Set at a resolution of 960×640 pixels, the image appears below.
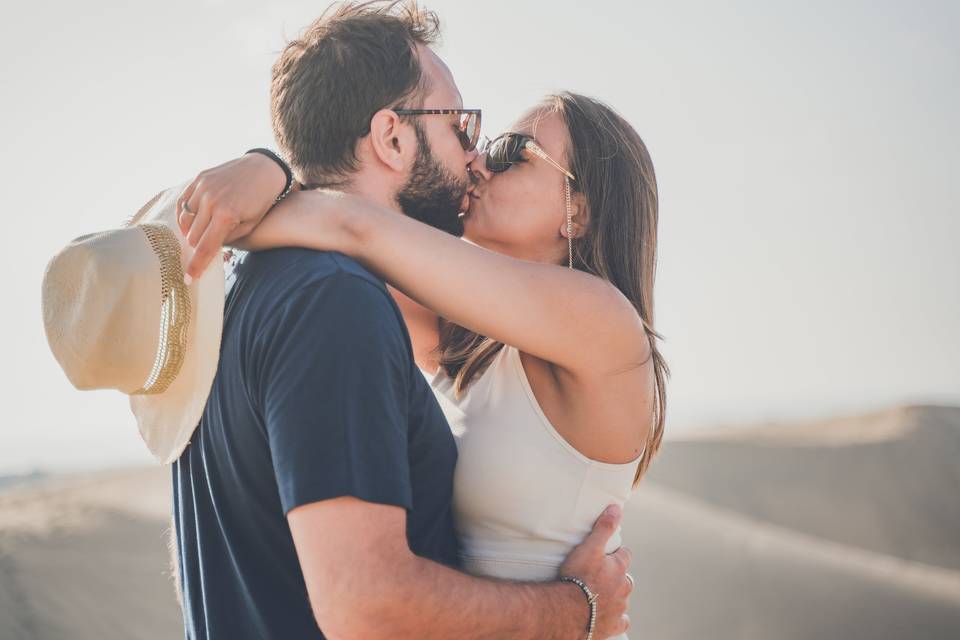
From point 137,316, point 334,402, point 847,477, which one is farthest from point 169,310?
point 847,477

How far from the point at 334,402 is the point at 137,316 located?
71 centimetres

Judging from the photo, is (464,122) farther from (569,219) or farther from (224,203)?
(224,203)

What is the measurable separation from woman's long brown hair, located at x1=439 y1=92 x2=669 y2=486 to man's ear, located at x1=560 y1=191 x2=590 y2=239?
2 cm

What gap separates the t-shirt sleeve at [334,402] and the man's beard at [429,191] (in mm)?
1090

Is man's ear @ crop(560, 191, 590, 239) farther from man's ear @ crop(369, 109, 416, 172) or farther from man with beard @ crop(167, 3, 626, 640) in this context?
man's ear @ crop(369, 109, 416, 172)

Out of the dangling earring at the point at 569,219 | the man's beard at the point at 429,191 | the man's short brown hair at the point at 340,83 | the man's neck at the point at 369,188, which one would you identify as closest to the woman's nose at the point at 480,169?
the dangling earring at the point at 569,219

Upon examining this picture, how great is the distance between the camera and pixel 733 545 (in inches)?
602

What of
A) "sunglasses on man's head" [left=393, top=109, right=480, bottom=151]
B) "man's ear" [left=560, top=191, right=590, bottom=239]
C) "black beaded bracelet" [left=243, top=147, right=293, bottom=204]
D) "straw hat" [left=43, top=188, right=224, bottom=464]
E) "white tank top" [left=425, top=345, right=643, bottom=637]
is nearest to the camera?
"straw hat" [left=43, top=188, right=224, bottom=464]

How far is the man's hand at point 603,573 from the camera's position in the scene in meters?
3.06

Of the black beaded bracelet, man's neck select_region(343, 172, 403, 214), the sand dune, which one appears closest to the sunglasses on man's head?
man's neck select_region(343, 172, 403, 214)

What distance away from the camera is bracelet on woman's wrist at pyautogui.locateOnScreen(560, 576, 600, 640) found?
117 inches

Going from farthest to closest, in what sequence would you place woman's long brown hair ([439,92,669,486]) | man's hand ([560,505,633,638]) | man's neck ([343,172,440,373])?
1. man's neck ([343,172,440,373])
2. woman's long brown hair ([439,92,669,486])
3. man's hand ([560,505,633,638])

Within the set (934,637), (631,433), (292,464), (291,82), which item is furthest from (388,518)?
(934,637)

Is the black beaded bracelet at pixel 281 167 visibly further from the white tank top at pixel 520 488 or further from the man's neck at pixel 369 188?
the white tank top at pixel 520 488
